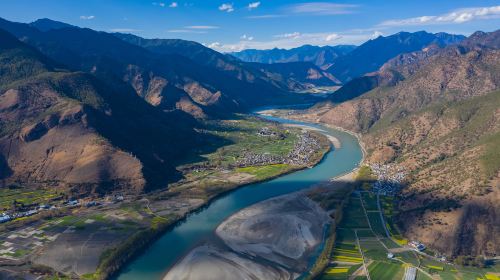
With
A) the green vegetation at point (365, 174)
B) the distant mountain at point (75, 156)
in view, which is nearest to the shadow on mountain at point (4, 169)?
the distant mountain at point (75, 156)

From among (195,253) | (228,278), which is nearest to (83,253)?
(195,253)

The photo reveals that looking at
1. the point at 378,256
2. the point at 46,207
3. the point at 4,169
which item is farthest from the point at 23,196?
the point at 378,256

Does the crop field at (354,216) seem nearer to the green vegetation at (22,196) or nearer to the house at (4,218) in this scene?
the green vegetation at (22,196)

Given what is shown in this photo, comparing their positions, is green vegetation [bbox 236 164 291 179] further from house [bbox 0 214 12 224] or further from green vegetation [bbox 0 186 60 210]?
house [bbox 0 214 12 224]

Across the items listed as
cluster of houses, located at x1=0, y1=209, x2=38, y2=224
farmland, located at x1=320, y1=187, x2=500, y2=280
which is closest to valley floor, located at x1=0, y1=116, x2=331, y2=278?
cluster of houses, located at x1=0, y1=209, x2=38, y2=224

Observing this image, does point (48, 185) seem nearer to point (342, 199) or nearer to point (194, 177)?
point (194, 177)
